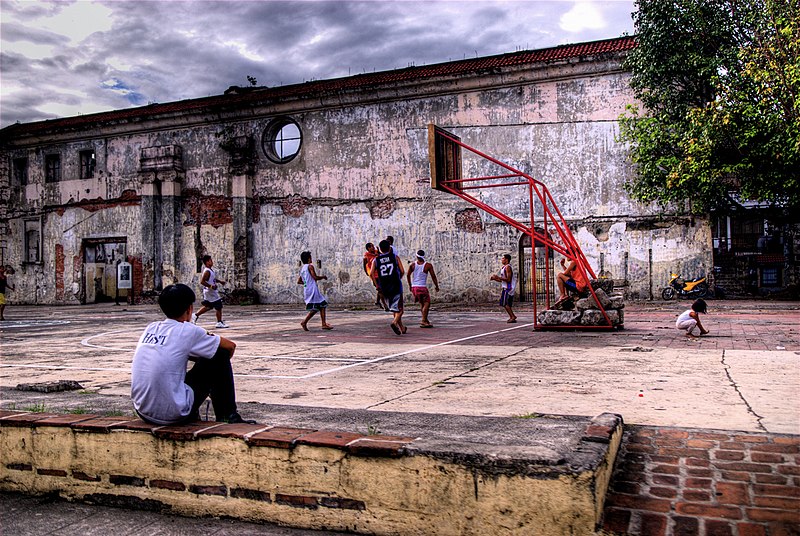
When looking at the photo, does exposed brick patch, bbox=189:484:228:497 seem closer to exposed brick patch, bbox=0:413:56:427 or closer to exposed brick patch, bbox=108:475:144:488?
exposed brick patch, bbox=108:475:144:488

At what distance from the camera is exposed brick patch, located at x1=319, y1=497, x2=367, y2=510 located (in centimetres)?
315

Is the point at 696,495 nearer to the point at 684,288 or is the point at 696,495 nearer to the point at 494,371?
the point at 494,371

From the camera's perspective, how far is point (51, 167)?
3017 cm

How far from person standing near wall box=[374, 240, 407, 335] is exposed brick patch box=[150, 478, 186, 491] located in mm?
7797

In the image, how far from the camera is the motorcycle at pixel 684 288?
20031mm

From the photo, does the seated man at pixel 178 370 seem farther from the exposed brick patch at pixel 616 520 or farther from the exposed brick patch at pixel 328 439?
the exposed brick patch at pixel 616 520

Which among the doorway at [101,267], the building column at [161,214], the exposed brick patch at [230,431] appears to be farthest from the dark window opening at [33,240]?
the exposed brick patch at [230,431]

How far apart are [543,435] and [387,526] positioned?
0.96 meters

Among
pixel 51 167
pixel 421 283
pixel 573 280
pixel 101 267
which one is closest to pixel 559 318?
pixel 573 280

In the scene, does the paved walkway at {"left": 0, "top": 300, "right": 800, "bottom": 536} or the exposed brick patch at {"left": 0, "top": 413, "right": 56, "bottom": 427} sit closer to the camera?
the paved walkway at {"left": 0, "top": 300, "right": 800, "bottom": 536}

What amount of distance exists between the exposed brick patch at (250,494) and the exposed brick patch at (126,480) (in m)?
0.60

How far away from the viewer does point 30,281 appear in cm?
3023

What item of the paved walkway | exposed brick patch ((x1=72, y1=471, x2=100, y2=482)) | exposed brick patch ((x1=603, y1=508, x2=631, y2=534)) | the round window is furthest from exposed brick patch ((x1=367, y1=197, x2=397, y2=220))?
exposed brick patch ((x1=603, y1=508, x2=631, y2=534))

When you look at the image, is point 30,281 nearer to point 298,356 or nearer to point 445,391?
point 298,356
